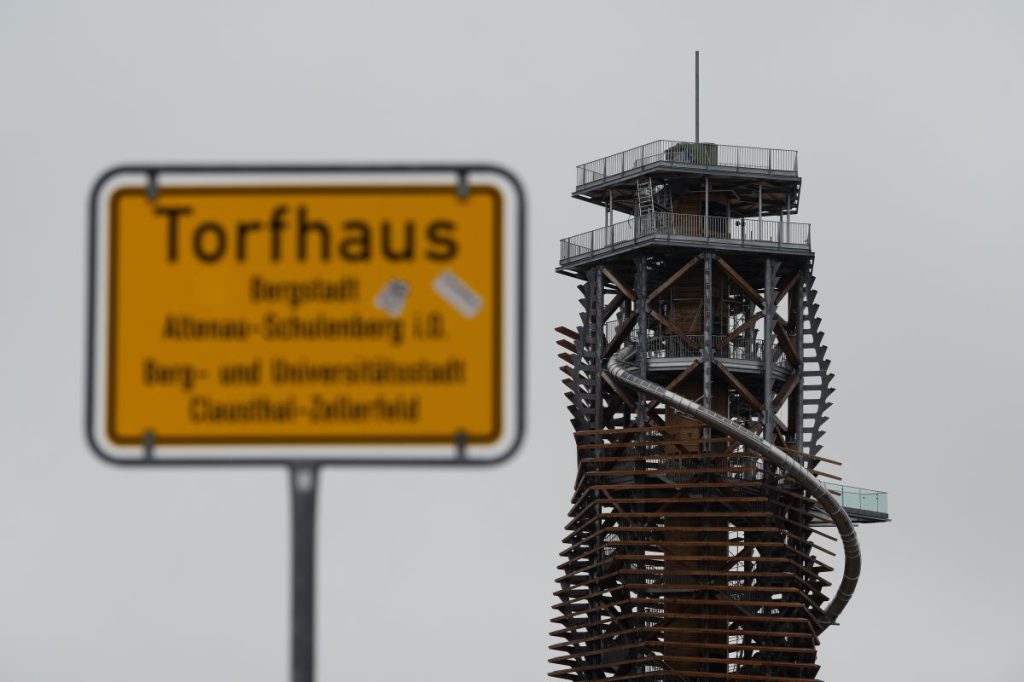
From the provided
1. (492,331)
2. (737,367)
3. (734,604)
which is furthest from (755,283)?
(492,331)

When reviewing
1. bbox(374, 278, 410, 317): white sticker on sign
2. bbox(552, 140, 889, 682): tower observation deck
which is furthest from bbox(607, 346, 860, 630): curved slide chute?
bbox(374, 278, 410, 317): white sticker on sign

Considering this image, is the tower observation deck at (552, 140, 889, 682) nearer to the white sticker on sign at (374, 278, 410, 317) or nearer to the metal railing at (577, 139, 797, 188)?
the metal railing at (577, 139, 797, 188)

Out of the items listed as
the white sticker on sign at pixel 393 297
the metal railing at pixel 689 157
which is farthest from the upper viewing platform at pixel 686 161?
the white sticker on sign at pixel 393 297

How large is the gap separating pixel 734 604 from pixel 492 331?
76.9 meters

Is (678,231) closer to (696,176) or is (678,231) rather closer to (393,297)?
(696,176)

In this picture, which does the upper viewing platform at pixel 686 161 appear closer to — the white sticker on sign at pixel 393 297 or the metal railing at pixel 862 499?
the metal railing at pixel 862 499

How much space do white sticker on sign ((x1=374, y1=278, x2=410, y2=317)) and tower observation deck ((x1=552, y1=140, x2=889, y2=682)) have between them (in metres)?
74.1

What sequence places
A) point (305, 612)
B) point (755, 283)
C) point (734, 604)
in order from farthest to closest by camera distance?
point (755, 283)
point (734, 604)
point (305, 612)

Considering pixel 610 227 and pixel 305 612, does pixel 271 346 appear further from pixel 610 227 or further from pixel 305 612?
pixel 610 227

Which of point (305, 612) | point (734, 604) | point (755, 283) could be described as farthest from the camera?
point (755, 283)

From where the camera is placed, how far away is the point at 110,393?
9.16 metres

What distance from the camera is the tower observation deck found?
278 ft

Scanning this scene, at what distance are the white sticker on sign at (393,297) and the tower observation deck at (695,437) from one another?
243 ft

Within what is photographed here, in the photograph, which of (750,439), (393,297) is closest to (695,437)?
(750,439)
